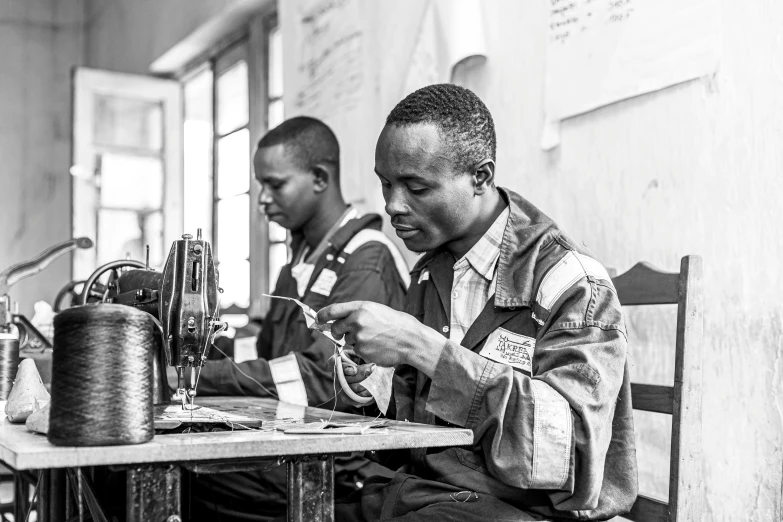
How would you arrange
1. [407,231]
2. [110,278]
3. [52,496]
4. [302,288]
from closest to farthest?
[407,231] < [52,496] < [110,278] < [302,288]

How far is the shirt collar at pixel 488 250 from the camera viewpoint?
190cm

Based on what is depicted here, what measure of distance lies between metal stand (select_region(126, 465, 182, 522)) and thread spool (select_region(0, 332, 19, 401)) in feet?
3.07

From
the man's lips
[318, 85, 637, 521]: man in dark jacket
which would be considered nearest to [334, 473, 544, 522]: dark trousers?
[318, 85, 637, 521]: man in dark jacket

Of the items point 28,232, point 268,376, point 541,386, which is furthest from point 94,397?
point 28,232

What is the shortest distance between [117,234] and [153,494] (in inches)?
210

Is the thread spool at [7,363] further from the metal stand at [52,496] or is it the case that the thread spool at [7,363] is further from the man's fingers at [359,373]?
the man's fingers at [359,373]

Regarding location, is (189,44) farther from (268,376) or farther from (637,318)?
(637,318)

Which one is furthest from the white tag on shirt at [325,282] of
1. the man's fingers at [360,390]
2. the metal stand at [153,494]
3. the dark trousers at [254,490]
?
the metal stand at [153,494]

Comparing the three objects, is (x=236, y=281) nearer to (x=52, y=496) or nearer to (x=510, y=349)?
(x=52, y=496)

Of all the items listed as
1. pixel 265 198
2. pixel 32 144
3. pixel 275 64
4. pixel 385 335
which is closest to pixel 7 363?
pixel 385 335

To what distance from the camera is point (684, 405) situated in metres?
1.73

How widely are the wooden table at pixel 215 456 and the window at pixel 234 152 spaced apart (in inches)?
142

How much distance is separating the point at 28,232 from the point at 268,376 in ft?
18.5

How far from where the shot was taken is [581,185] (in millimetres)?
2564
